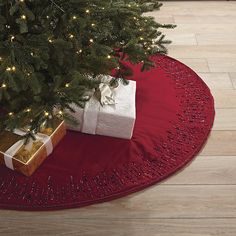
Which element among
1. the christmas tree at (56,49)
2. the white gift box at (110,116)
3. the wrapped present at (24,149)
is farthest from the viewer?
the white gift box at (110,116)

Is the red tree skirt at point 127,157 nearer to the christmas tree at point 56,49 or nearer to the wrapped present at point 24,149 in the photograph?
the wrapped present at point 24,149

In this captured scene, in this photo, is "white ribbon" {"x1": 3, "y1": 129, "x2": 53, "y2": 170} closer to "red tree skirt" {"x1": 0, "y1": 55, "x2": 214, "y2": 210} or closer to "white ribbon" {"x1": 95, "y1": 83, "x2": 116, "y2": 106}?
"red tree skirt" {"x1": 0, "y1": 55, "x2": 214, "y2": 210}

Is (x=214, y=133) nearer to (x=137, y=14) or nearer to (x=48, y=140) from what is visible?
(x=137, y=14)

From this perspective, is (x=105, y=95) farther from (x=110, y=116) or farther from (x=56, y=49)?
(x=56, y=49)

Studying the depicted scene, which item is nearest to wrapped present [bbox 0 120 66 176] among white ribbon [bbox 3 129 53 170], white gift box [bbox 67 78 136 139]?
white ribbon [bbox 3 129 53 170]

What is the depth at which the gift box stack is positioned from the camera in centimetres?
148

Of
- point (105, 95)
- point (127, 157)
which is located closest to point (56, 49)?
point (105, 95)

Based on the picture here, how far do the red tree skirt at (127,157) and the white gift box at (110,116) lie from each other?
0.14 ft

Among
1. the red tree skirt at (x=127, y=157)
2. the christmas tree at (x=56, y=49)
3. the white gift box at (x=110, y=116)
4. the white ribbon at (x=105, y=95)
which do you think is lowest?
the red tree skirt at (x=127, y=157)

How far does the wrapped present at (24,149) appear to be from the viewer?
1466 millimetres

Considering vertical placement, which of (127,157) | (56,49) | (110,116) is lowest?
(127,157)

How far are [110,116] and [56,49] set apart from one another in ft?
1.33

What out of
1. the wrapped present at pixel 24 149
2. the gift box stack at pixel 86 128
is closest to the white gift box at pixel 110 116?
the gift box stack at pixel 86 128

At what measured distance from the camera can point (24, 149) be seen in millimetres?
1474
